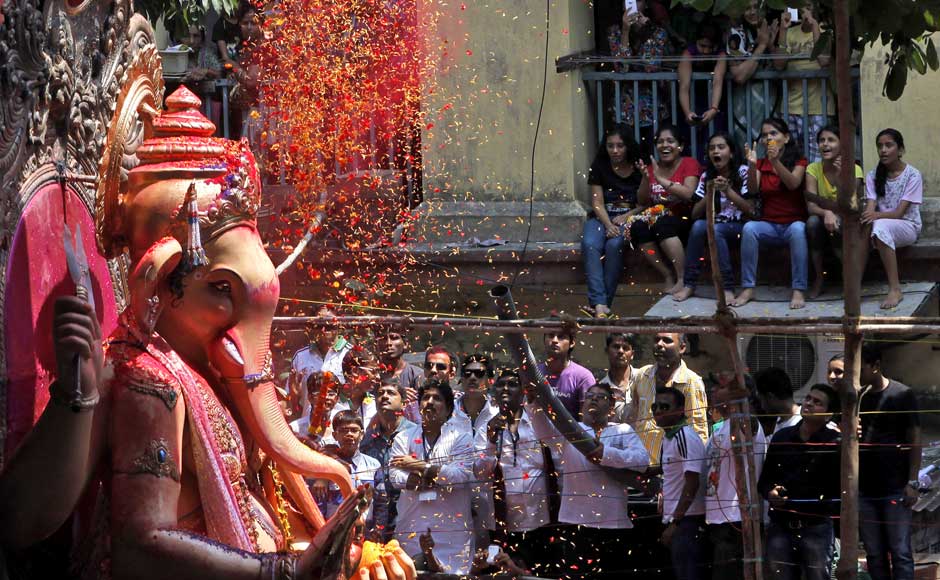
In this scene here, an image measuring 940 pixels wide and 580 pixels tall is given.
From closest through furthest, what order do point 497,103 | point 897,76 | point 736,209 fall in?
point 897,76 → point 736,209 → point 497,103

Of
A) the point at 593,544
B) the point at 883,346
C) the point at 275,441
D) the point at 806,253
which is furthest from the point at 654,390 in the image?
the point at 275,441

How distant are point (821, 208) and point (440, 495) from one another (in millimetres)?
4105

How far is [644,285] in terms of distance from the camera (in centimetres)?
1162

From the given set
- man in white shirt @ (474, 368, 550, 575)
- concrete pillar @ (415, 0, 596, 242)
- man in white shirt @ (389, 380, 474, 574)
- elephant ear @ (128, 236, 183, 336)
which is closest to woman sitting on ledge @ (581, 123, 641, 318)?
concrete pillar @ (415, 0, 596, 242)

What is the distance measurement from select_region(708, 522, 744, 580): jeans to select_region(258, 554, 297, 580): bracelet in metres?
3.57

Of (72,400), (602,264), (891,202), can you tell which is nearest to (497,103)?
(602,264)

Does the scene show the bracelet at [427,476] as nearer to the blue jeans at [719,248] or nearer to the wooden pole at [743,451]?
the wooden pole at [743,451]

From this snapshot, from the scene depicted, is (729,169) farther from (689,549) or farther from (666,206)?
(689,549)

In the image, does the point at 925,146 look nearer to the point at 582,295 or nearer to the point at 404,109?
the point at 582,295

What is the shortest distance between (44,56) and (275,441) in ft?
4.19

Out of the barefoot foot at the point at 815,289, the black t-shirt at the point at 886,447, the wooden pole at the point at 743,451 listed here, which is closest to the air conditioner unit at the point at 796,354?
the barefoot foot at the point at 815,289

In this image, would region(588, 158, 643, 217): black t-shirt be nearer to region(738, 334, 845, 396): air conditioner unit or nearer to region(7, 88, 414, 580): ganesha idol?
region(738, 334, 845, 396): air conditioner unit

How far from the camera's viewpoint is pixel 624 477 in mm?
7551

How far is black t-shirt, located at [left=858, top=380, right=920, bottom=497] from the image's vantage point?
7422 millimetres
